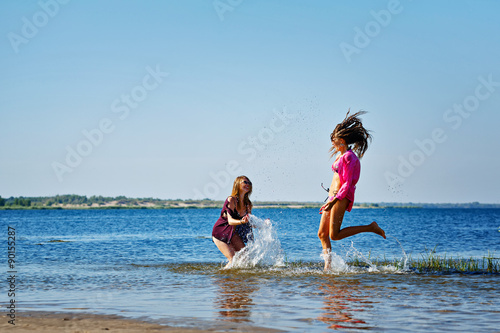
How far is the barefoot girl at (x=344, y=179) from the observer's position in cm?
993

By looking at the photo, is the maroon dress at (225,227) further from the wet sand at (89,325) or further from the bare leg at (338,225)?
the wet sand at (89,325)

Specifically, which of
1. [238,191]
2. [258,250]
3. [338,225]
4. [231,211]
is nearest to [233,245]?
[258,250]

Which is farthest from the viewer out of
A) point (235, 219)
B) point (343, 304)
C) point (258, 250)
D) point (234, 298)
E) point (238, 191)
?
point (258, 250)

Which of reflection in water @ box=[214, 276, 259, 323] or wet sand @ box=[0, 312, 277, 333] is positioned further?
reflection in water @ box=[214, 276, 259, 323]

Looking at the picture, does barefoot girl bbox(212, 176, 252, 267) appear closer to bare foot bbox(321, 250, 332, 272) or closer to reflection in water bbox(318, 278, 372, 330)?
bare foot bbox(321, 250, 332, 272)

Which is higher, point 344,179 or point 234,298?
point 344,179

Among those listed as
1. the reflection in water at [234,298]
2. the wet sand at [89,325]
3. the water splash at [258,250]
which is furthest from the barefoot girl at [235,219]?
the wet sand at [89,325]

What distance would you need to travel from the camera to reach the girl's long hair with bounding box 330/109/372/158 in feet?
33.7

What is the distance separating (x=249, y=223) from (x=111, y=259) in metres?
6.44

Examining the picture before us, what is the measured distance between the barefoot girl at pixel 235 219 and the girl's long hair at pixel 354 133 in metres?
2.36

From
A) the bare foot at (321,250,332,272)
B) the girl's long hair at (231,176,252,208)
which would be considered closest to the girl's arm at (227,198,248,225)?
the girl's long hair at (231,176,252,208)

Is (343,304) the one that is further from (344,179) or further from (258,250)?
(258,250)

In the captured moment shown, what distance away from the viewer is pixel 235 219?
11.4m

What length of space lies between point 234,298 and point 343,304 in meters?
1.64
